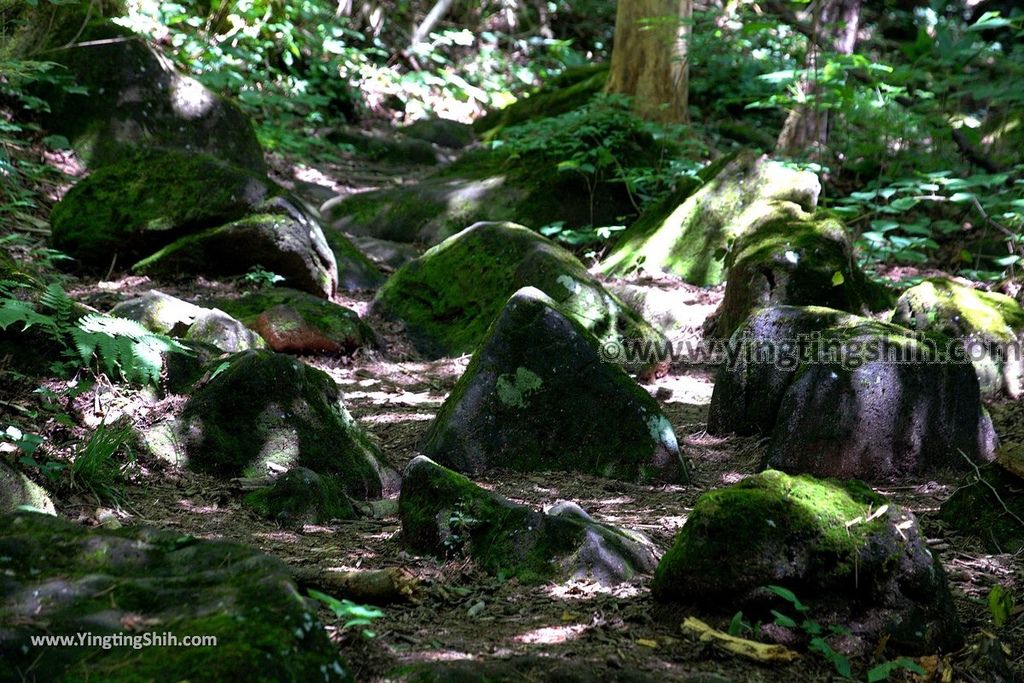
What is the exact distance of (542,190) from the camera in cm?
1034

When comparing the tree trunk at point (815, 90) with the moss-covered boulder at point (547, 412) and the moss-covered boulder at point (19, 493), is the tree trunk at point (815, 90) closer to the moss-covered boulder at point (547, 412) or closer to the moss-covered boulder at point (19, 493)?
the moss-covered boulder at point (547, 412)

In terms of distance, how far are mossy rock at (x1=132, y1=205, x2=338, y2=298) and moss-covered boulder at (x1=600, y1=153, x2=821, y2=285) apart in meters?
3.11

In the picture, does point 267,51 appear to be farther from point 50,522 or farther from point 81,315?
point 50,522

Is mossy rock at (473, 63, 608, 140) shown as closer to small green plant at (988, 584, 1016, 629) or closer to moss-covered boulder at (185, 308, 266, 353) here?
moss-covered boulder at (185, 308, 266, 353)

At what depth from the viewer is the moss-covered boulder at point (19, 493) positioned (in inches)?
122

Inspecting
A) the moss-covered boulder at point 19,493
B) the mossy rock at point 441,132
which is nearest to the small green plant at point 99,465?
the moss-covered boulder at point 19,493

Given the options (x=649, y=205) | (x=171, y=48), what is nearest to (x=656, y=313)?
(x=649, y=205)

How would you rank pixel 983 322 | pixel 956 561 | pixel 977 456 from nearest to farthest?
pixel 956 561 → pixel 977 456 → pixel 983 322

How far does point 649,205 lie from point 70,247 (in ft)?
19.6

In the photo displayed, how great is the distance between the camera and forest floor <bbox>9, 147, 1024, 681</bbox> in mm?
2572

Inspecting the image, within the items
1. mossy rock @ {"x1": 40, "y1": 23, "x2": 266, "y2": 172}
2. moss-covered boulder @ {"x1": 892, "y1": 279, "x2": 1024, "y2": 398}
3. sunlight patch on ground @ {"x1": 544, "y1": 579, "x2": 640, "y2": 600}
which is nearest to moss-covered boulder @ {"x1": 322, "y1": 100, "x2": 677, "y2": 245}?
mossy rock @ {"x1": 40, "y1": 23, "x2": 266, "y2": 172}

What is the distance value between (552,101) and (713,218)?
227 inches

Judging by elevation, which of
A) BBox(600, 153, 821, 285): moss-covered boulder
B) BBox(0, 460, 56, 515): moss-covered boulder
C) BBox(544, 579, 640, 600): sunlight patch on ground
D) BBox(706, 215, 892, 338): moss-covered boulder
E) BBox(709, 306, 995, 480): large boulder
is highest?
BBox(600, 153, 821, 285): moss-covered boulder

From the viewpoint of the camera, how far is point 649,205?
9836 mm
